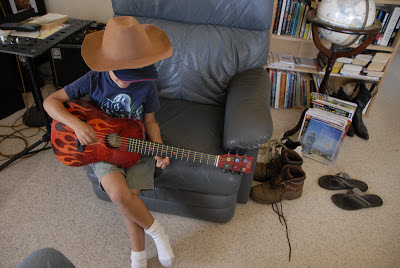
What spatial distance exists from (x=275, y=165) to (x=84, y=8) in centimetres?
206

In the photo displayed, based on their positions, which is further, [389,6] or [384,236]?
[389,6]

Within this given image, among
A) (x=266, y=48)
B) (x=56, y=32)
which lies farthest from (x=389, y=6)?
(x=56, y=32)

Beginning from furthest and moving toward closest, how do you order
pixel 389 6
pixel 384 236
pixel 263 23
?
pixel 389 6 < pixel 263 23 < pixel 384 236

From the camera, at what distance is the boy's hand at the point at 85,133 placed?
120 centimetres

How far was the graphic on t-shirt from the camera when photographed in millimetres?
1312

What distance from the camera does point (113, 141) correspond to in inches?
50.4

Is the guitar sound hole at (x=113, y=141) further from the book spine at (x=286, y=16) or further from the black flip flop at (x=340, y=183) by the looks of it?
the book spine at (x=286, y=16)

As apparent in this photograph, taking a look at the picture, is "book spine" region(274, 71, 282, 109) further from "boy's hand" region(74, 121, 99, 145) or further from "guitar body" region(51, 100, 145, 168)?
"boy's hand" region(74, 121, 99, 145)

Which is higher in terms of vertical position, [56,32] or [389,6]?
[389,6]

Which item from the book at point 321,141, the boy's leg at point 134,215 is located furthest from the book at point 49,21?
the book at point 321,141

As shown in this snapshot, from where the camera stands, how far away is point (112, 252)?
1417mm

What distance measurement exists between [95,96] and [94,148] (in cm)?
23

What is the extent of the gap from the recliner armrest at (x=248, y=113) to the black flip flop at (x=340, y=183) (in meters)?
0.70

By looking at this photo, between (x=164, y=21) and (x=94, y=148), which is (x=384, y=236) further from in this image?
(x=164, y=21)
